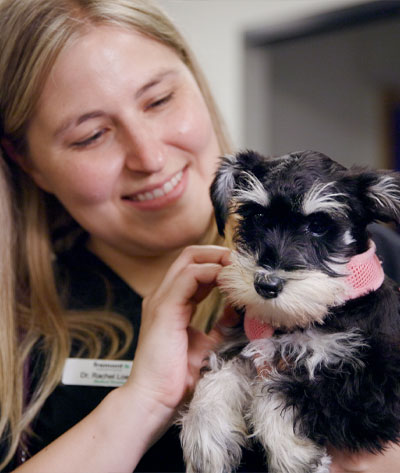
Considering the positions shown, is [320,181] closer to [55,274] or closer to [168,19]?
[168,19]

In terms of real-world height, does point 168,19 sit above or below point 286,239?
above

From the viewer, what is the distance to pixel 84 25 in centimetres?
158

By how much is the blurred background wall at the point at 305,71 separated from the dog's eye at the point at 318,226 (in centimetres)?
232

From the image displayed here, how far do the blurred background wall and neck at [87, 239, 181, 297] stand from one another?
1.61 metres

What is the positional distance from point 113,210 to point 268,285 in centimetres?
91

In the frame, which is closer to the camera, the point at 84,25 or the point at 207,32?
the point at 84,25

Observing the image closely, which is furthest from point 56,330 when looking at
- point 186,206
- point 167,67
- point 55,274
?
point 167,67

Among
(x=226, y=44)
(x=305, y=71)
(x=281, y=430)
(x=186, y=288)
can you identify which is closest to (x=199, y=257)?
(x=186, y=288)

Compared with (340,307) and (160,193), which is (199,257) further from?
(340,307)

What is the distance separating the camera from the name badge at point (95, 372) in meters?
1.62

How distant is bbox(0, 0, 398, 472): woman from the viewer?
1.34 meters

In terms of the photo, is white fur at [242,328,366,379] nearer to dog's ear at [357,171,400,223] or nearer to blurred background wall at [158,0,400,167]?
dog's ear at [357,171,400,223]

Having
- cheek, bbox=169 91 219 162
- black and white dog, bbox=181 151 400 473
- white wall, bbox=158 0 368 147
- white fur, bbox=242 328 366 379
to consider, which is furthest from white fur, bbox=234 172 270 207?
white wall, bbox=158 0 368 147

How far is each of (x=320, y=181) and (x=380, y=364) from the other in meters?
0.36
